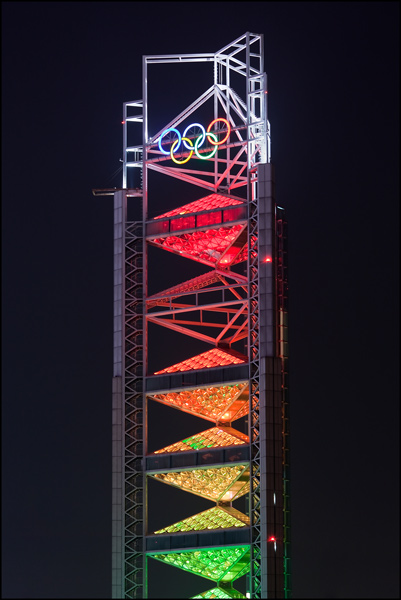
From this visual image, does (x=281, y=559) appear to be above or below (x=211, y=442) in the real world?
below

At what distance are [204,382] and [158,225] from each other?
13.2 m

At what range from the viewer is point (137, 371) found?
123 metres

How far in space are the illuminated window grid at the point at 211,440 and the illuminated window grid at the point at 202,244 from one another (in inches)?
499

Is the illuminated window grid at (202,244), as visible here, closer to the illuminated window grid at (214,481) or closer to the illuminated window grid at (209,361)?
the illuminated window grid at (209,361)

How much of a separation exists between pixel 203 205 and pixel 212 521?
77.2 ft

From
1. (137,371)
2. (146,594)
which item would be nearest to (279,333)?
(137,371)

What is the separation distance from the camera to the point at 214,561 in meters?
117

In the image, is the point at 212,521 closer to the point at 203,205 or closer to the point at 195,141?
the point at 203,205

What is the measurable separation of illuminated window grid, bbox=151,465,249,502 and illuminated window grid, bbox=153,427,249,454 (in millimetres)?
1681

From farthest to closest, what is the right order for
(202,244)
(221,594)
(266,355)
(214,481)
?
(202,244) < (214,481) < (221,594) < (266,355)

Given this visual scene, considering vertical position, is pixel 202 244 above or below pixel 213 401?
above

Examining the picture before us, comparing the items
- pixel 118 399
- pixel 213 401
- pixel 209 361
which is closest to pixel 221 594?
pixel 213 401

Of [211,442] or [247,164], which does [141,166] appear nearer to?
[247,164]

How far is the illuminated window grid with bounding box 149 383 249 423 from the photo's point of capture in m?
119
